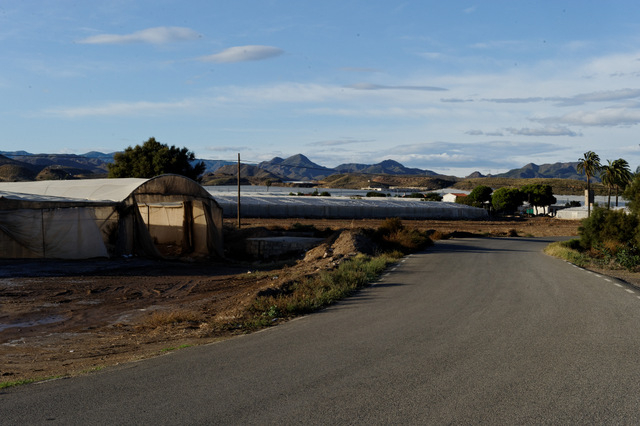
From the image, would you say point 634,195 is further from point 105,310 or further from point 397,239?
point 105,310

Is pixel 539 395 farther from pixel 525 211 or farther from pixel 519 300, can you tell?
pixel 525 211

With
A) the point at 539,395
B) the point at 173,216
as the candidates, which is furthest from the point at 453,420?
the point at 173,216

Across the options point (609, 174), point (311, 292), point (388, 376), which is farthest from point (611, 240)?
point (609, 174)

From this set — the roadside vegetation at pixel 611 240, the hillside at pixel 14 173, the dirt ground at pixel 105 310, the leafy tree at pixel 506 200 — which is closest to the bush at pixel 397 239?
the dirt ground at pixel 105 310

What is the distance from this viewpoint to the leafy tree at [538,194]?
4702 inches

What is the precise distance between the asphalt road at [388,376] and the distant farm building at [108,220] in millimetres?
18542

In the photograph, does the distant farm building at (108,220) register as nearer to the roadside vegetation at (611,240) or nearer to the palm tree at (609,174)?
the roadside vegetation at (611,240)

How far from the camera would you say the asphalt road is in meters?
6.02

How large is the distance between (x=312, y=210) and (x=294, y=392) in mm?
71263

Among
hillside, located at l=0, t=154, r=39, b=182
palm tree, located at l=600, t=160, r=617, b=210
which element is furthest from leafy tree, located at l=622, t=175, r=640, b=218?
hillside, located at l=0, t=154, r=39, b=182

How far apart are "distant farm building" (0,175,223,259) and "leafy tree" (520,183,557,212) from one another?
9566cm

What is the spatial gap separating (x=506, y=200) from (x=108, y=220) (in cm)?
9453

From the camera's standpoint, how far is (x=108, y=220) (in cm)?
2961

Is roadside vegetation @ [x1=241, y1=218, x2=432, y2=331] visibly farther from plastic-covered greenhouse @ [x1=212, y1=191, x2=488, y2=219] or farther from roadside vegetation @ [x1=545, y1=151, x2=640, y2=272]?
plastic-covered greenhouse @ [x1=212, y1=191, x2=488, y2=219]
